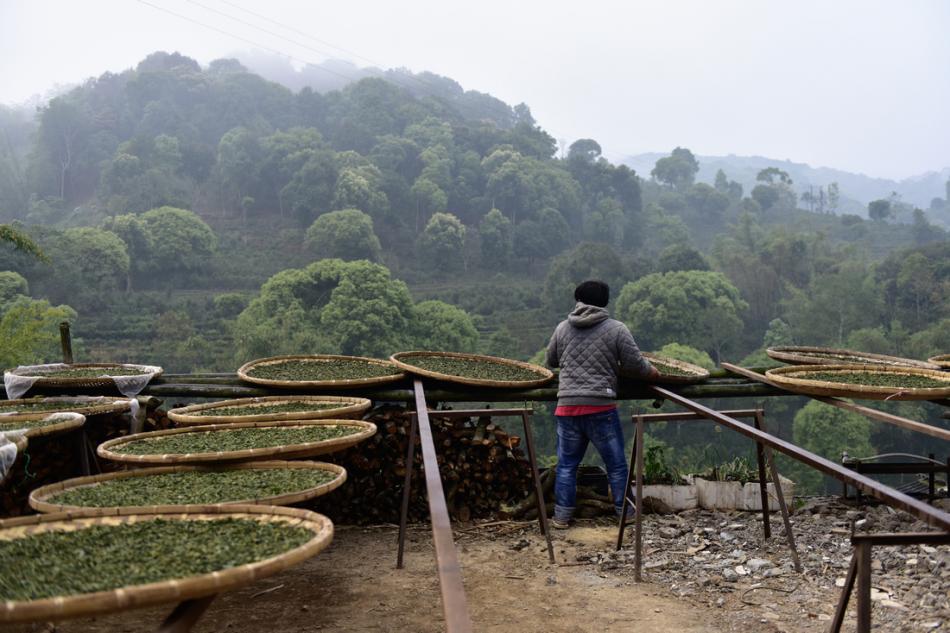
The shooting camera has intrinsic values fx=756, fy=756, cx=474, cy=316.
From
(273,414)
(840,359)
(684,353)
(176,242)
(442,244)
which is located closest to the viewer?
(273,414)

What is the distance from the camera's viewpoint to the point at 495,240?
A: 2557 inches

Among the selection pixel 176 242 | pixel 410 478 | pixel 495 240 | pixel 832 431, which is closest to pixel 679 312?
pixel 832 431

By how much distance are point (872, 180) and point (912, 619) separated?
723ft

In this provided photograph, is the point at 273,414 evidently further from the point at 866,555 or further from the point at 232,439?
the point at 866,555

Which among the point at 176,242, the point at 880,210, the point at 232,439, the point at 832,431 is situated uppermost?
the point at 880,210

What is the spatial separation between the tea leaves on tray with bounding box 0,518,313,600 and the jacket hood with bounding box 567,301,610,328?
2747mm

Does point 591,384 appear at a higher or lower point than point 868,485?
lower

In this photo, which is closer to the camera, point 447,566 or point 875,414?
point 447,566

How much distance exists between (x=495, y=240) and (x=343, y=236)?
1339cm

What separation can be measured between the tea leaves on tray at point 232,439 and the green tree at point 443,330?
132ft

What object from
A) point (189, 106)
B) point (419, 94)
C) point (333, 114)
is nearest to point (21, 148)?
point (189, 106)

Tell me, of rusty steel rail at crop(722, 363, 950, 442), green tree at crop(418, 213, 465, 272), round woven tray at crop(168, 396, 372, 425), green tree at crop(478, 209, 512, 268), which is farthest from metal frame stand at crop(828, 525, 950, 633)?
green tree at crop(478, 209, 512, 268)

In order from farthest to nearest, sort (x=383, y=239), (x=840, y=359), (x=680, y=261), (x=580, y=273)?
(x=383, y=239), (x=680, y=261), (x=580, y=273), (x=840, y=359)

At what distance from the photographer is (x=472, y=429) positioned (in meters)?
4.91
